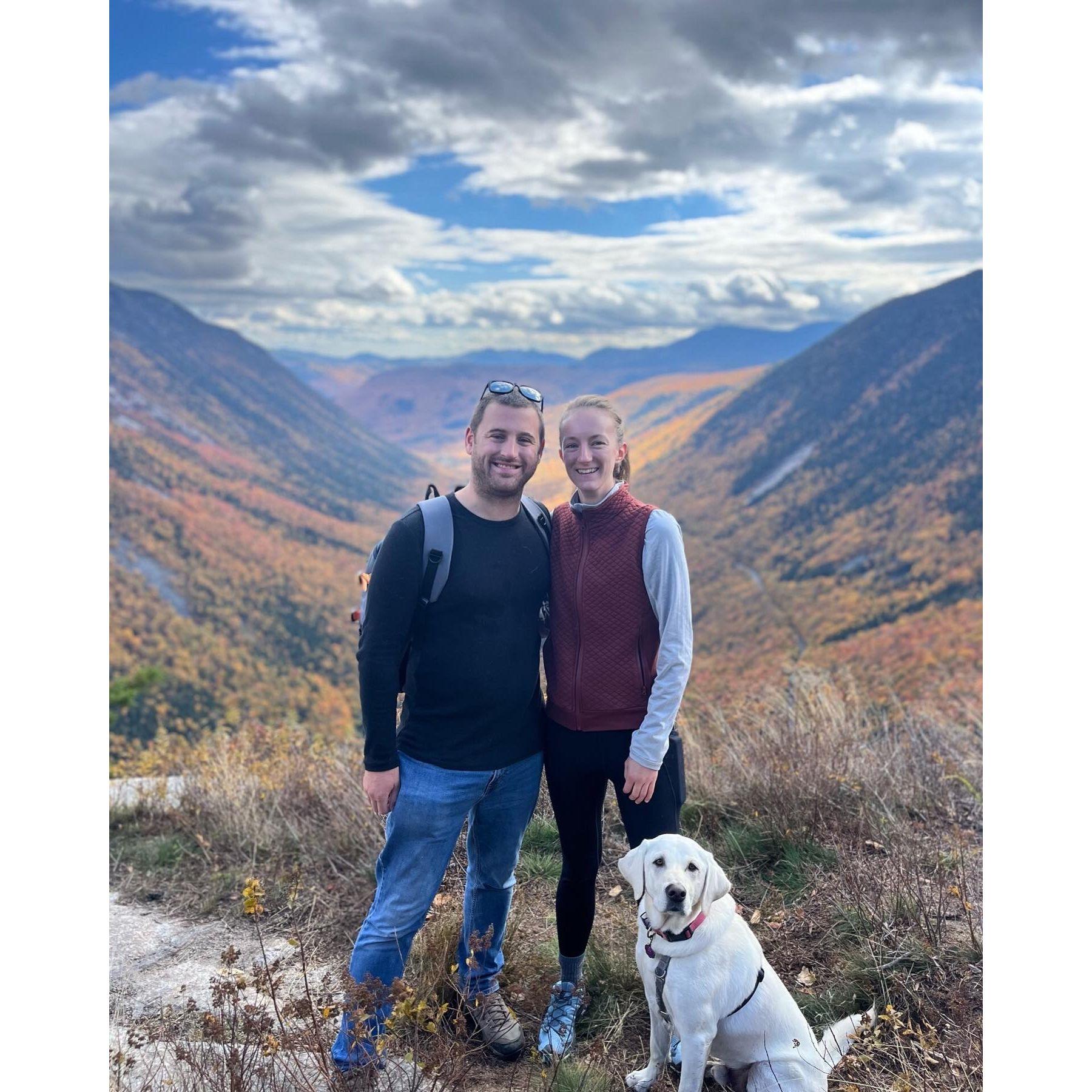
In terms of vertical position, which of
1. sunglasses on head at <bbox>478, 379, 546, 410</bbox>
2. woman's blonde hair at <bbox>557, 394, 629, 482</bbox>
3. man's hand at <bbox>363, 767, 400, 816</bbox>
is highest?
sunglasses on head at <bbox>478, 379, 546, 410</bbox>

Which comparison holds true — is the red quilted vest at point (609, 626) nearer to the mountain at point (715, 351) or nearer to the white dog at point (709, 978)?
the white dog at point (709, 978)

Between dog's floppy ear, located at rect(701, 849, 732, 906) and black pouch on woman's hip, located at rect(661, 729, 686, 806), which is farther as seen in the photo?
black pouch on woman's hip, located at rect(661, 729, 686, 806)

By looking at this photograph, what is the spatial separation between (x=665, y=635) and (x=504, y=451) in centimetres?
68

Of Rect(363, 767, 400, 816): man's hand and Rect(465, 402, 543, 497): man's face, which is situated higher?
Rect(465, 402, 543, 497): man's face

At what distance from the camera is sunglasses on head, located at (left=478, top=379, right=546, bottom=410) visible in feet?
8.00

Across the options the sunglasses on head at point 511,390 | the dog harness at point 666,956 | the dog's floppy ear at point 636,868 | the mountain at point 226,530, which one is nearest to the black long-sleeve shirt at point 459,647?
the sunglasses on head at point 511,390

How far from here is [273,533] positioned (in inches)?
3541

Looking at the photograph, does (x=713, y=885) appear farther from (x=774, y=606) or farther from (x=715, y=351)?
(x=715, y=351)

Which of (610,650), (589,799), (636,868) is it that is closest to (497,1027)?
(589,799)

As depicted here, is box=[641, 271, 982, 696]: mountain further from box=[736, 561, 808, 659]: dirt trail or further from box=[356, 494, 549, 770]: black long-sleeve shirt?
box=[356, 494, 549, 770]: black long-sleeve shirt

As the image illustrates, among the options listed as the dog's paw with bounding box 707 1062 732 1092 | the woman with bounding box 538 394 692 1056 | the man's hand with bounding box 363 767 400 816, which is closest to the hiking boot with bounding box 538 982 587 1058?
the woman with bounding box 538 394 692 1056

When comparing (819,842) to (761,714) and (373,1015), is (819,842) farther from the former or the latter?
(373,1015)

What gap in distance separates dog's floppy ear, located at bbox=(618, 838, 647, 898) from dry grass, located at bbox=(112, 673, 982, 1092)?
580mm
